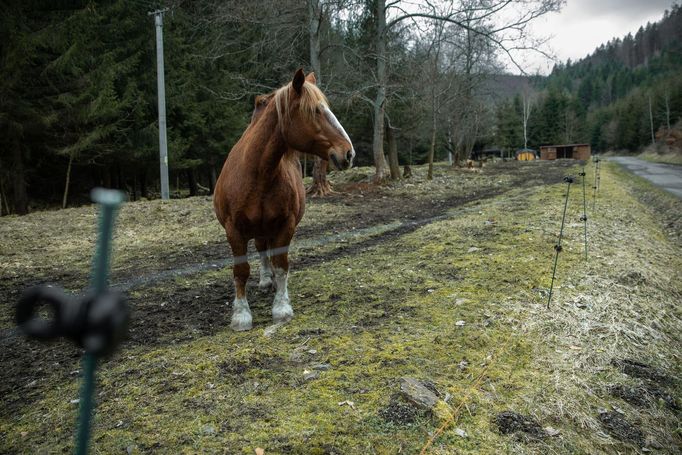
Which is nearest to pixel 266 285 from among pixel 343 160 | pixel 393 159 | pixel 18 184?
pixel 343 160

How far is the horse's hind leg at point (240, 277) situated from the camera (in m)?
3.97

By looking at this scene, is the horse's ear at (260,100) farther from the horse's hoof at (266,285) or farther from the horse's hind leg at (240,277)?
the horse's hoof at (266,285)

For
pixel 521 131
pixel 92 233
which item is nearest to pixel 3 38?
pixel 92 233

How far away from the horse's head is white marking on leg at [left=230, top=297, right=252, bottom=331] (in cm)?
154

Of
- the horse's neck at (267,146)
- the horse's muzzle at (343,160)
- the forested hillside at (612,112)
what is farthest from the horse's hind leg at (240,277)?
the forested hillside at (612,112)

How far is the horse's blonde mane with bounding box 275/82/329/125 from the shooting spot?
3629 millimetres

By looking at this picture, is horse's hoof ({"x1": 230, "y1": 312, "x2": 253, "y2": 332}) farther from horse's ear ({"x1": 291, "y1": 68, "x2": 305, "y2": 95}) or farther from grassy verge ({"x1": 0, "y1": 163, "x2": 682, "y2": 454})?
horse's ear ({"x1": 291, "y1": 68, "x2": 305, "y2": 95})

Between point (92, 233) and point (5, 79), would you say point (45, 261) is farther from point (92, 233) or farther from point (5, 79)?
point (5, 79)

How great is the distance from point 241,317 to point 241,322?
48 millimetres

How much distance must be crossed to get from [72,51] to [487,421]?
17707 mm

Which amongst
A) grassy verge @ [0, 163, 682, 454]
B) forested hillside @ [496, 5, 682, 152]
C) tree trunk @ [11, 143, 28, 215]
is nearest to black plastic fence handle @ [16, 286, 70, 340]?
grassy verge @ [0, 163, 682, 454]

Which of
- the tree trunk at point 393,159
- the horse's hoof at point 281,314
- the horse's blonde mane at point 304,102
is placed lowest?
the horse's hoof at point 281,314

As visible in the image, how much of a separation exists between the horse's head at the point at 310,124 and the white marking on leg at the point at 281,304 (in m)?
1.27

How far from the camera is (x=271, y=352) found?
11.1 ft
